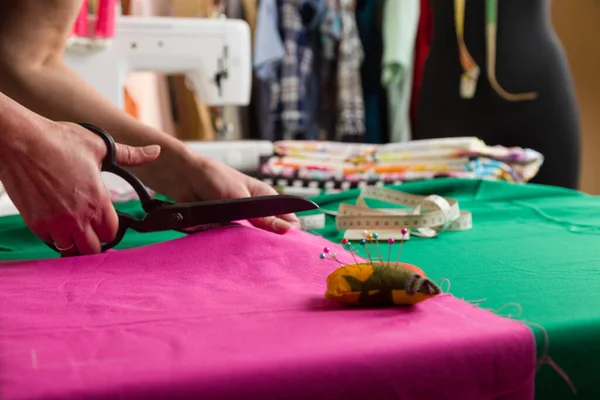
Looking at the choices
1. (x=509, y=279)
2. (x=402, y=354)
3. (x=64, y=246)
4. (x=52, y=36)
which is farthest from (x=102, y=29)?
(x=402, y=354)

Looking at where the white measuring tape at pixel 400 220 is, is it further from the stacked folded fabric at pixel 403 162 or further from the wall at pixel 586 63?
the wall at pixel 586 63

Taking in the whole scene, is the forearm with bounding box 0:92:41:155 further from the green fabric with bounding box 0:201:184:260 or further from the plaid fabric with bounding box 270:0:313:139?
the plaid fabric with bounding box 270:0:313:139

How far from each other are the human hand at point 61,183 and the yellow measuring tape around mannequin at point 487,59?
1581 mm

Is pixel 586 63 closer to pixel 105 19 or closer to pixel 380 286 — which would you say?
pixel 105 19

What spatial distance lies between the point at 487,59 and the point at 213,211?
5.19ft

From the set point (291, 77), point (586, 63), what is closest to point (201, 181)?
point (291, 77)

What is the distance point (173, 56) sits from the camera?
5.41ft

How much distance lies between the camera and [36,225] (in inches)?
29.6

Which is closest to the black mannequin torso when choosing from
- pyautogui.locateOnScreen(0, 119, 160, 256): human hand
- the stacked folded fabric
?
the stacked folded fabric

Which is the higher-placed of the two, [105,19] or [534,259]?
[105,19]

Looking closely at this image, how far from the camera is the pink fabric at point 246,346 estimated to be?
1.31 ft

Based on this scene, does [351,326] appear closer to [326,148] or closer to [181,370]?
[181,370]

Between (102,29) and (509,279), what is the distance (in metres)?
1.23

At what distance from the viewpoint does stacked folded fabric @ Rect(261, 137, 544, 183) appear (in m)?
1.58
